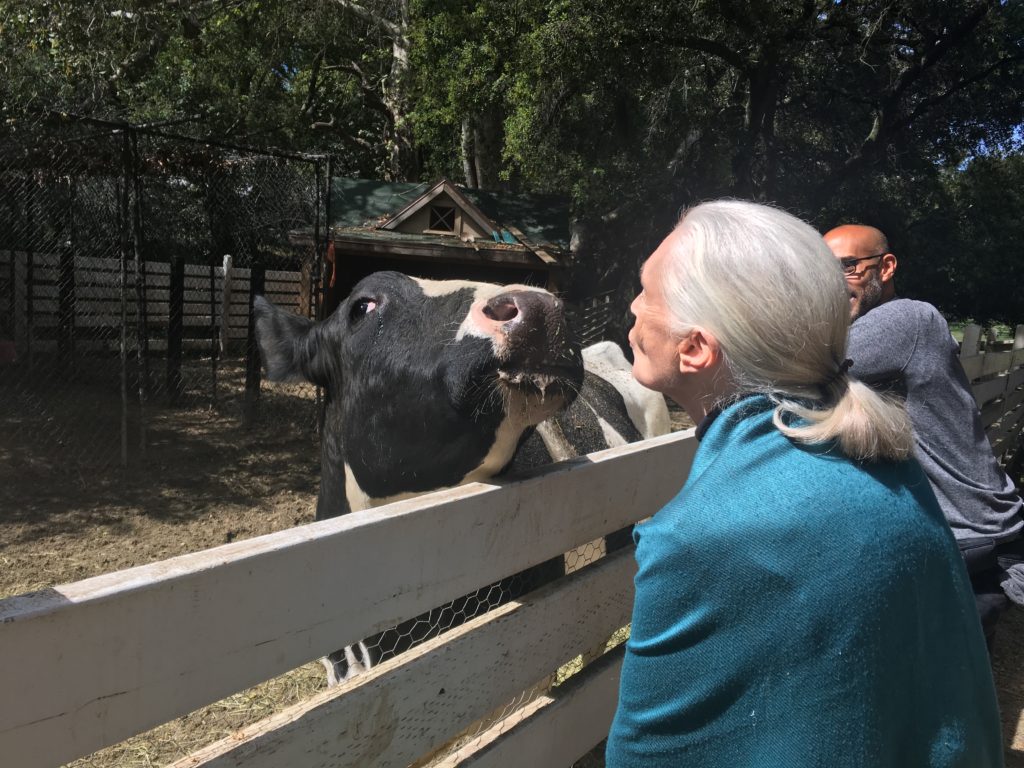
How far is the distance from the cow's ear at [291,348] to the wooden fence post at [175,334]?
7.27 metres

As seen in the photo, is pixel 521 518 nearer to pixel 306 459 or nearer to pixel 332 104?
pixel 306 459

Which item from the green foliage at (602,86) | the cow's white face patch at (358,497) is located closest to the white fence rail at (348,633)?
the cow's white face patch at (358,497)

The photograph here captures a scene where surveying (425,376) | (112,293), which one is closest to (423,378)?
(425,376)

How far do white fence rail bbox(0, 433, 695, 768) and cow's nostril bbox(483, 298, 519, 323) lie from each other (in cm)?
41

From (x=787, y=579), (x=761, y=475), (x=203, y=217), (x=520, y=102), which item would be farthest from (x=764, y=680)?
(x=203, y=217)

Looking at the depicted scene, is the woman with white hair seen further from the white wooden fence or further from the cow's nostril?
the white wooden fence

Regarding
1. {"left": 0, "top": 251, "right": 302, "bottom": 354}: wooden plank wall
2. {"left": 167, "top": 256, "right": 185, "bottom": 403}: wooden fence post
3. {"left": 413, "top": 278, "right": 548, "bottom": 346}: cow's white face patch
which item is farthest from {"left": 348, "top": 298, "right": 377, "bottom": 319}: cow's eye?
{"left": 167, "top": 256, "right": 185, "bottom": 403}: wooden fence post

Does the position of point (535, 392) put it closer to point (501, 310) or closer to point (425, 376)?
point (501, 310)

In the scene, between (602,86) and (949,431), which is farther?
(602,86)

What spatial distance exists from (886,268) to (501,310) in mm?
1487

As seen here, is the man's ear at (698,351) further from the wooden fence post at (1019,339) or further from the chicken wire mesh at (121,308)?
the wooden fence post at (1019,339)

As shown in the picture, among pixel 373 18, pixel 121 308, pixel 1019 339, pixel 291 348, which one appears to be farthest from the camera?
pixel 373 18

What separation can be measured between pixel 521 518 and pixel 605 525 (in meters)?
0.48

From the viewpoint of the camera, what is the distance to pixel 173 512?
20.1 feet
